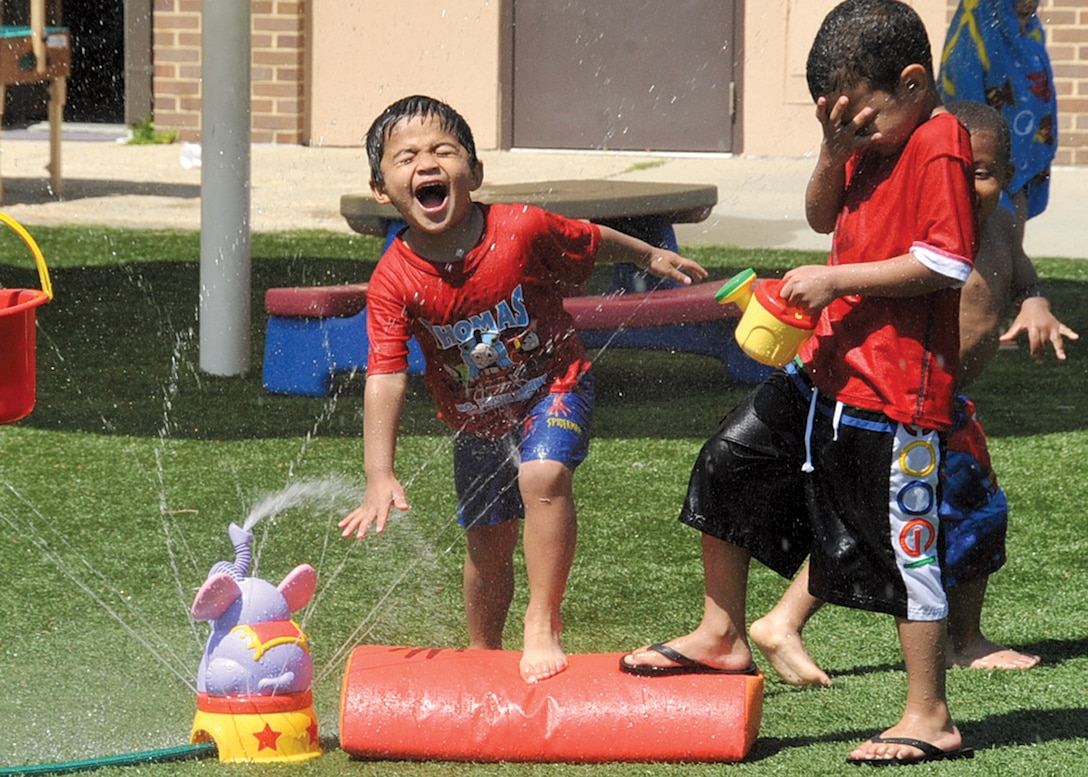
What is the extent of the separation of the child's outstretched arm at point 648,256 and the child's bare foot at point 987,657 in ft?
3.21

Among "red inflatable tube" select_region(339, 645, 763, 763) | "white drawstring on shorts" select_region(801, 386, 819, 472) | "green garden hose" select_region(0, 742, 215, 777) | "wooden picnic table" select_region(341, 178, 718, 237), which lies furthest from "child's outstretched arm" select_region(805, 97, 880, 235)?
"wooden picnic table" select_region(341, 178, 718, 237)

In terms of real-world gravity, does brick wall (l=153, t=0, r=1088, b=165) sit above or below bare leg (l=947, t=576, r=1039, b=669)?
above

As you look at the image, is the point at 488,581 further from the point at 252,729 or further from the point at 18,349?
the point at 18,349

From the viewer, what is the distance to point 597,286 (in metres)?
8.30

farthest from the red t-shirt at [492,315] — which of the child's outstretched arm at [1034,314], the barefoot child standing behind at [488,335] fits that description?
the child's outstretched arm at [1034,314]

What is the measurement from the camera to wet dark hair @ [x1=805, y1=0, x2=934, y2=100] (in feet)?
9.63

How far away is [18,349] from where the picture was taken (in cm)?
302

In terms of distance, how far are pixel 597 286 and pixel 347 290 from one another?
87.2 inches

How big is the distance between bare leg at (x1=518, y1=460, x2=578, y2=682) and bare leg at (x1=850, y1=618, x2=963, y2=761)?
0.62m

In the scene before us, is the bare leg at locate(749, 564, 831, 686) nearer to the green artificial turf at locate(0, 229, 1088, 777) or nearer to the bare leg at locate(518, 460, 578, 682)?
the green artificial turf at locate(0, 229, 1088, 777)

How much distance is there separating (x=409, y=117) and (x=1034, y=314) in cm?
143

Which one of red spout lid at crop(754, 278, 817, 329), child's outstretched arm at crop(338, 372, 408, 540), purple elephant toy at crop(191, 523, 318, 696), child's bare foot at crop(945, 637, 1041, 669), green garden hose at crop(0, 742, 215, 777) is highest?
red spout lid at crop(754, 278, 817, 329)

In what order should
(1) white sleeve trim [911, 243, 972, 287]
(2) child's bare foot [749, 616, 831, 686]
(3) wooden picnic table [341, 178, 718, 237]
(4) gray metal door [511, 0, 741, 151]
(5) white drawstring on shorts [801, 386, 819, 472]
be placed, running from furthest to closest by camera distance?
(4) gray metal door [511, 0, 741, 151] → (3) wooden picnic table [341, 178, 718, 237] → (2) child's bare foot [749, 616, 831, 686] → (5) white drawstring on shorts [801, 386, 819, 472] → (1) white sleeve trim [911, 243, 972, 287]

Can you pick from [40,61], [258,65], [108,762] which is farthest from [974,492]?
[258,65]
